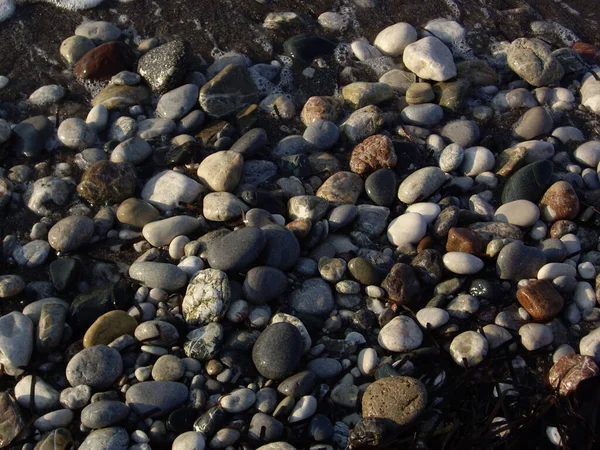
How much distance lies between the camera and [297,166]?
3527 mm

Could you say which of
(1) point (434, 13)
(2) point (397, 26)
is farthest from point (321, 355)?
(1) point (434, 13)

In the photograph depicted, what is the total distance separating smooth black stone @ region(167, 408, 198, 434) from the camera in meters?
2.51

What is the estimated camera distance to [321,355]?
9.21 ft

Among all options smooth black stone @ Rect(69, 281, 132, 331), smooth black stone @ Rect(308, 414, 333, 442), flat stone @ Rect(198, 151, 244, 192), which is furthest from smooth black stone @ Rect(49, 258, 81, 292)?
smooth black stone @ Rect(308, 414, 333, 442)

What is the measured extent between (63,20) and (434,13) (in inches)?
105

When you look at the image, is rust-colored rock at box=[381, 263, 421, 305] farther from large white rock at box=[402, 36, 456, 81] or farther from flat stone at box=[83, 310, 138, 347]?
large white rock at box=[402, 36, 456, 81]

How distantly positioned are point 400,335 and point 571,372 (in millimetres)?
744

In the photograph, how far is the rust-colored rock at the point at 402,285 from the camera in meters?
2.96

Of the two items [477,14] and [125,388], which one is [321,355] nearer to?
[125,388]

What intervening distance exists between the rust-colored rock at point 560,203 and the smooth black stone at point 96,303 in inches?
87.5

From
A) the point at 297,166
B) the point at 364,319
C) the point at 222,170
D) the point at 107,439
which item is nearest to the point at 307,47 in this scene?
the point at 297,166

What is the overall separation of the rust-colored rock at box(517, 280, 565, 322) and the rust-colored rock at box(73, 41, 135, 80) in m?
2.79

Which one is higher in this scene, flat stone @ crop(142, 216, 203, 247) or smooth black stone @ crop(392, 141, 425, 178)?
flat stone @ crop(142, 216, 203, 247)

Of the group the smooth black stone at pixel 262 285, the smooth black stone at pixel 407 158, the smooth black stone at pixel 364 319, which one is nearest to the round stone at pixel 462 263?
the smooth black stone at pixel 364 319
